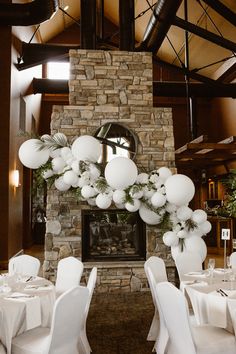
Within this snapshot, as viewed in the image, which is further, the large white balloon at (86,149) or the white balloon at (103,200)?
the white balloon at (103,200)

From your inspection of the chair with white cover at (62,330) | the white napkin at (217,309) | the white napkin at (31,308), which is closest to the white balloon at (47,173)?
the white napkin at (31,308)

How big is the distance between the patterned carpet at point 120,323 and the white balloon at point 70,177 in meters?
1.70

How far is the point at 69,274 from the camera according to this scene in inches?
166

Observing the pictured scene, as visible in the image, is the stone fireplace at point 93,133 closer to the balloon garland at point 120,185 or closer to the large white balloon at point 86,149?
the balloon garland at point 120,185

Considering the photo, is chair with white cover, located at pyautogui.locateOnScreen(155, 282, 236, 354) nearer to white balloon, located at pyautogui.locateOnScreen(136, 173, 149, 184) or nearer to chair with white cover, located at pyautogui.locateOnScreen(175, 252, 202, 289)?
chair with white cover, located at pyautogui.locateOnScreen(175, 252, 202, 289)

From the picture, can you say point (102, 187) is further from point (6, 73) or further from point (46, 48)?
point (46, 48)

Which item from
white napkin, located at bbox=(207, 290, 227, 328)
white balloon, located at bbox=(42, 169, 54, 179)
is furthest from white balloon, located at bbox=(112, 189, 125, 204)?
white napkin, located at bbox=(207, 290, 227, 328)

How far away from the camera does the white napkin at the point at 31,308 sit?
3070 millimetres

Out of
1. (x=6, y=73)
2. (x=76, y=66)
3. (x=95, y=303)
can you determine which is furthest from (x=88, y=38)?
(x=95, y=303)

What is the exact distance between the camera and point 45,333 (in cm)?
306

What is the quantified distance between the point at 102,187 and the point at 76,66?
2262 mm

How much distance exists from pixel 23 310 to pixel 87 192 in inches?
102

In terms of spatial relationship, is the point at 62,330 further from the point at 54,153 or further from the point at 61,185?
the point at 54,153

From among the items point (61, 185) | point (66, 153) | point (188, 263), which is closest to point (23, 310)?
point (188, 263)
